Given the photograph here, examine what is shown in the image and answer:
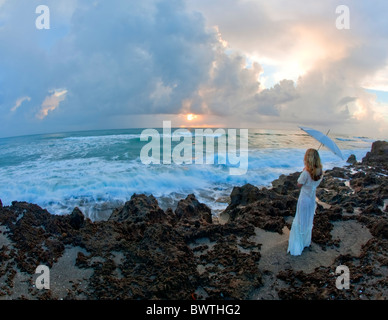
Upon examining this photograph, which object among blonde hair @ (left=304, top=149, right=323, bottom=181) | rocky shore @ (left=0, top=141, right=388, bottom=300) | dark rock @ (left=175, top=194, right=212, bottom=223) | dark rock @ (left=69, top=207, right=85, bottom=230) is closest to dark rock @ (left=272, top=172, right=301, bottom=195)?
rocky shore @ (left=0, top=141, right=388, bottom=300)

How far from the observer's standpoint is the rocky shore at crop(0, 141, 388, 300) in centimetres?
369

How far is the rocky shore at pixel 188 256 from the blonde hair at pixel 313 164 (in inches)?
61.3

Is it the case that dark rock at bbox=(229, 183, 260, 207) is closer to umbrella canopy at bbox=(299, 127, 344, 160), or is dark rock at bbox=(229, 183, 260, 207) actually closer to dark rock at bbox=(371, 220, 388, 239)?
dark rock at bbox=(371, 220, 388, 239)

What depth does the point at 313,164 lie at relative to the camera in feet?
14.0

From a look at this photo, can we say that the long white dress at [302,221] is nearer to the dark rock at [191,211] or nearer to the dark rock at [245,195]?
the dark rock at [191,211]

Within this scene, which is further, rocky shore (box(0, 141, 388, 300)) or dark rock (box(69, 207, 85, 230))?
dark rock (box(69, 207, 85, 230))

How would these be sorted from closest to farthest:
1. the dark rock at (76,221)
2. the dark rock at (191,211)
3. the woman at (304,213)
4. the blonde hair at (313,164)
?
the blonde hair at (313,164), the woman at (304,213), the dark rock at (76,221), the dark rock at (191,211)

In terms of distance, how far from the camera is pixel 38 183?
12641mm

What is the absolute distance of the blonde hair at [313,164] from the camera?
167 inches

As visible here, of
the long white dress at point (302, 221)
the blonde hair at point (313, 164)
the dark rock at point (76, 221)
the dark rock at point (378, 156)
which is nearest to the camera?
the blonde hair at point (313, 164)

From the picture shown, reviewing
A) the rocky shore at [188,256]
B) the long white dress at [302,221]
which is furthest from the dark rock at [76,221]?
the long white dress at [302,221]

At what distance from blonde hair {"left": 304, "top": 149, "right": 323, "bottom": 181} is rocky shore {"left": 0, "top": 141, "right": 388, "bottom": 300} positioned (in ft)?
5.11

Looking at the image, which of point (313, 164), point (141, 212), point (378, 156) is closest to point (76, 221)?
point (141, 212)
